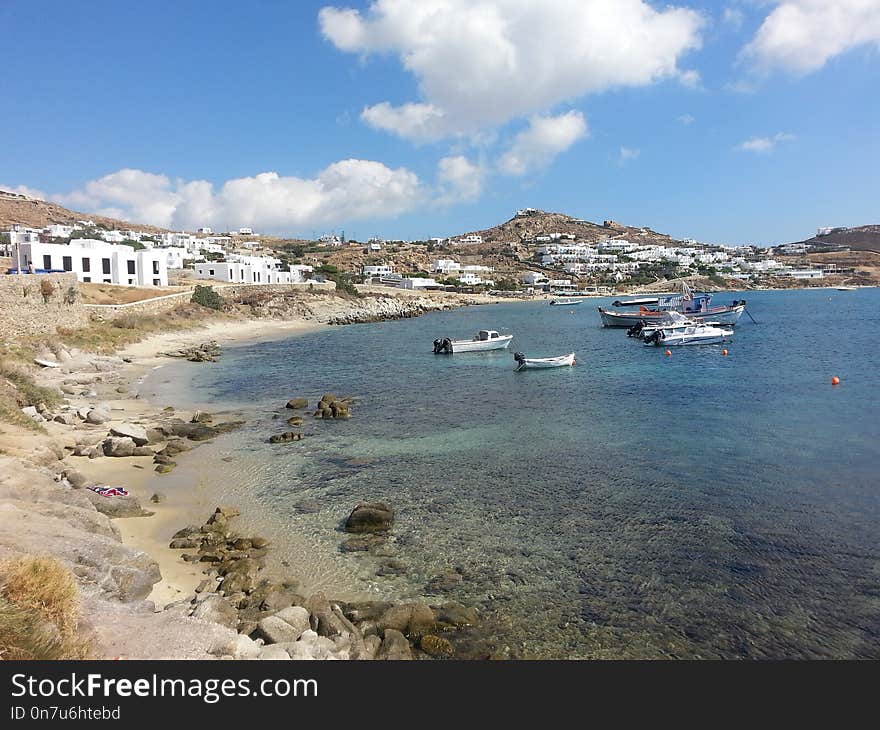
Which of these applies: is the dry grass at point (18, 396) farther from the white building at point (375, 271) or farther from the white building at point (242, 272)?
the white building at point (375, 271)

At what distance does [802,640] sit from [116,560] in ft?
39.1

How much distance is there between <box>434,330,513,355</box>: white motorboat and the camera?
46562mm

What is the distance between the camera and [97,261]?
61.7m

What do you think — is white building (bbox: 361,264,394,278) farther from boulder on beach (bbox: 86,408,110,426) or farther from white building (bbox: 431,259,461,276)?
boulder on beach (bbox: 86,408,110,426)

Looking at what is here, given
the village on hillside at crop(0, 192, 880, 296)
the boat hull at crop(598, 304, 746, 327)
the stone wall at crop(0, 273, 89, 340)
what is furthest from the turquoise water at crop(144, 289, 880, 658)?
the village on hillside at crop(0, 192, 880, 296)

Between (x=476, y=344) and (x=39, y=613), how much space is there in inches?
1638

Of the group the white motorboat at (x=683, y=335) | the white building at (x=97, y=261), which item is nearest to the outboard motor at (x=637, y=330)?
the white motorboat at (x=683, y=335)

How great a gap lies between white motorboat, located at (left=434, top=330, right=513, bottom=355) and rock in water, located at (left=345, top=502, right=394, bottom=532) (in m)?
32.9

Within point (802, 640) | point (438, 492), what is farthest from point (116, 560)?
point (802, 640)

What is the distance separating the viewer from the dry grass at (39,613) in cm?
602

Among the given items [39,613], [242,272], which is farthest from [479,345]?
[242,272]

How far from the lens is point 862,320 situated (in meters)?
73.3

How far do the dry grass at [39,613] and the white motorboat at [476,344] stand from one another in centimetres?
3907

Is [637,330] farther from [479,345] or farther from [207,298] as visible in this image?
[207,298]
